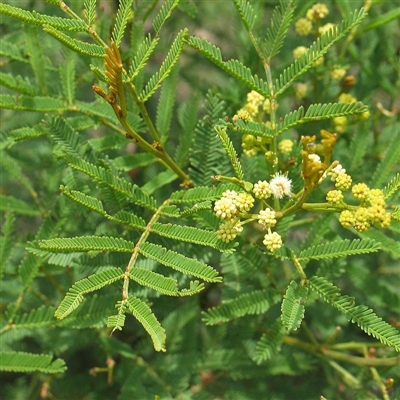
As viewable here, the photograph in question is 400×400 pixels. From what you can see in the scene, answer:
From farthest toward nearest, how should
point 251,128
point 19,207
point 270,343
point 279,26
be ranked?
point 19,207 < point 270,343 < point 279,26 < point 251,128

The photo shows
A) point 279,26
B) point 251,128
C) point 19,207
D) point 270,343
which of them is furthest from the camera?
point 19,207

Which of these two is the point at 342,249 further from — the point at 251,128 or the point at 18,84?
the point at 18,84

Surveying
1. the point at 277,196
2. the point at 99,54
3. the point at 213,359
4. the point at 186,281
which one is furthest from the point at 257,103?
the point at 213,359

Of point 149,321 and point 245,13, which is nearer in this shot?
point 149,321

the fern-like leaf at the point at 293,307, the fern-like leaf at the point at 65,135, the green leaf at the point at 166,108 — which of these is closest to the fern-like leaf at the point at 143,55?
the fern-like leaf at the point at 65,135

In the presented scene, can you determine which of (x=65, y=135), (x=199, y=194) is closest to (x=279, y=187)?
(x=199, y=194)

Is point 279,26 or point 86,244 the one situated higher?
point 279,26

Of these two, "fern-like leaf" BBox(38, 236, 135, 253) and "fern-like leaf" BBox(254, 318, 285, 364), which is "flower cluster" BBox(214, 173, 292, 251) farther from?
"fern-like leaf" BBox(254, 318, 285, 364)
